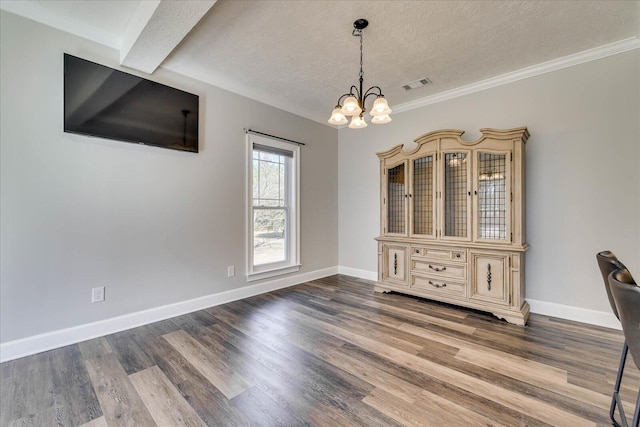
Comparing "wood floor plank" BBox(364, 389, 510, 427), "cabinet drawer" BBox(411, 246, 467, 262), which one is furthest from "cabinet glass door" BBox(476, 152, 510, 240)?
"wood floor plank" BBox(364, 389, 510, 427)

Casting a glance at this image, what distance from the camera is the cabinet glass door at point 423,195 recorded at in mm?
3367

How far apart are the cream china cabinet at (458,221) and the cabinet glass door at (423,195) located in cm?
1

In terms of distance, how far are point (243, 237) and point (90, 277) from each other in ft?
5.09

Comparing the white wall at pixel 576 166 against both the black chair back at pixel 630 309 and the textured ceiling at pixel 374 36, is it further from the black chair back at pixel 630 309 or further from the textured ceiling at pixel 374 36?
the black chair back at pixel 630 309

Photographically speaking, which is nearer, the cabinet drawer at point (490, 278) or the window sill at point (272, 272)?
the cabinet drawer at point (490, 278)

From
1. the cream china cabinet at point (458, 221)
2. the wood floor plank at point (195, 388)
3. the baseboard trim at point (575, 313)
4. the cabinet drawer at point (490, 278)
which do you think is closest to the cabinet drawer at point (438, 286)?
the cream china cabinet at point (458, 221)

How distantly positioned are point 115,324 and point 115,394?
1074mm

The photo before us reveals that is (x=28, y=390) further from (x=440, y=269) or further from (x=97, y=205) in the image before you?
(x=440, y=269)

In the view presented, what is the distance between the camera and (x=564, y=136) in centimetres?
287

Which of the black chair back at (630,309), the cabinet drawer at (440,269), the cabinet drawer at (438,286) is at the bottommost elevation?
the cabinet drawer at (438,286)

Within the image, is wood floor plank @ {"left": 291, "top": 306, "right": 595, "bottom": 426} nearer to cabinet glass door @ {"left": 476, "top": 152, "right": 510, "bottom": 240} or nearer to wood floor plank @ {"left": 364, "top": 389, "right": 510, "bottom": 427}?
wood floor plank @ {"left": 364, "top": 389, "right": 510, "bottom": 427}

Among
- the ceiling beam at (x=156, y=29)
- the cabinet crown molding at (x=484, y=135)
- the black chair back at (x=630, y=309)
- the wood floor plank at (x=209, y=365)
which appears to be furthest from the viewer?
the cabinet crown molding at (x=484, y=135)

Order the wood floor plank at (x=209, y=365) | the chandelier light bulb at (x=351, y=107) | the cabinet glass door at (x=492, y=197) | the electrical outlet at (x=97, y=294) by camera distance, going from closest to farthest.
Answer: the wood floor plank at (x=209, y=365), the chandelier light bulb at (x=351, y=107), the electrical outlet at (x=97, y=294), the cabinet glass door at (x=492, y=197)

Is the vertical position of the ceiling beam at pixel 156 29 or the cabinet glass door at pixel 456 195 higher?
the ceiling beam at pixel 156 29
